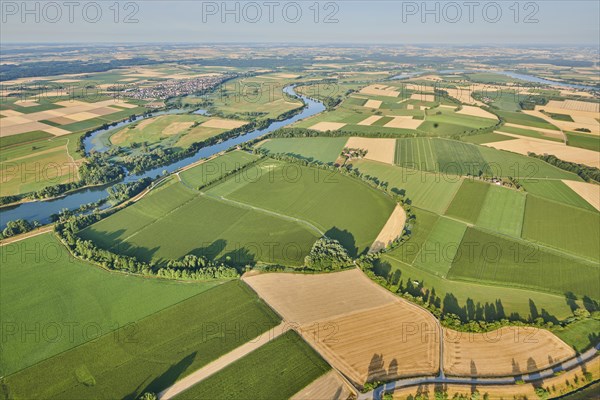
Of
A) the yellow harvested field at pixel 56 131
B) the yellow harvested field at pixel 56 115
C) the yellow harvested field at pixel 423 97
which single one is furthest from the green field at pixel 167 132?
the yellow harvested field at pixel 423 97

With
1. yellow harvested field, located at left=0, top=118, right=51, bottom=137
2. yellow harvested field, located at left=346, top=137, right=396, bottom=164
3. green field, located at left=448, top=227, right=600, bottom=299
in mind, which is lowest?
green field, located at left=448, top=227, right=600, bottom=299

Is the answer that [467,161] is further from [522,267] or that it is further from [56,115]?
[56,115]

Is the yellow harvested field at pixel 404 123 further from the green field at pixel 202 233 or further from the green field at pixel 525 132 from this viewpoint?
the green field at pixel 202 233

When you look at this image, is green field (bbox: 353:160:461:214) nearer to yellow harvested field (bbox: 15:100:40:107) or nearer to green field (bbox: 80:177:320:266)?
green field (bbox: 80:177:320:266)

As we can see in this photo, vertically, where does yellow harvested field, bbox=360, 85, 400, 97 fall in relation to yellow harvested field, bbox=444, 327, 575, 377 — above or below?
above

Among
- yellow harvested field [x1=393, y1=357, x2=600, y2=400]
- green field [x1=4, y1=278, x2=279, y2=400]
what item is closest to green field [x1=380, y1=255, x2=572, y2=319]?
yellow harvested field [x1=393, y1=357, x2=600, y2=400]

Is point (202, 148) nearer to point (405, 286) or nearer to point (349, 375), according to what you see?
point (405, 286)

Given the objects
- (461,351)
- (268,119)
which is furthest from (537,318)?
(268,119)
